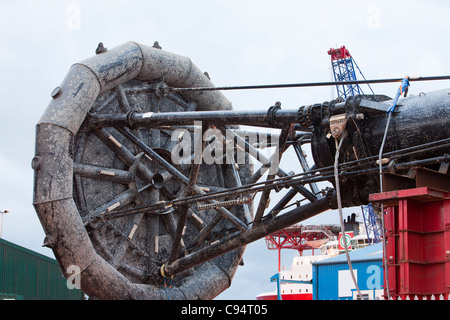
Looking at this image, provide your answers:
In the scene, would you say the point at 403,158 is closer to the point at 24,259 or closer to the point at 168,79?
the point at 168,79

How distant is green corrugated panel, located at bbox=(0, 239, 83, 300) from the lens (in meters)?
15.5

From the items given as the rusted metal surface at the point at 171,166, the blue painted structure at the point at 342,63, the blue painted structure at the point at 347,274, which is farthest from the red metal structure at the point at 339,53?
the rusted metal surface at the point at 171,166

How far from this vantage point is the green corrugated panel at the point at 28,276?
15461 mm

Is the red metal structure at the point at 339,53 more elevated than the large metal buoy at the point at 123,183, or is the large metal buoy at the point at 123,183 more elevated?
the red metal structure at the point at 339,53

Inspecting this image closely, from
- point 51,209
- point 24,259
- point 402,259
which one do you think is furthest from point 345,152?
point 24,259

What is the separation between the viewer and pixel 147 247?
1275 cm

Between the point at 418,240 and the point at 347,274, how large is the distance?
25523mm

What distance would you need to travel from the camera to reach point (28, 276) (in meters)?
16.5

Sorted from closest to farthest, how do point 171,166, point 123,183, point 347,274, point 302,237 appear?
point 171,166 < point 123,183 < point 347,274 < point 302,237

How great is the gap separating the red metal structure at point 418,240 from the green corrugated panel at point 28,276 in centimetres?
A: 1070

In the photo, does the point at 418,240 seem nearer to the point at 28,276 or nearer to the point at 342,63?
the point at 28,276

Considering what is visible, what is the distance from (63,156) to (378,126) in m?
5.06

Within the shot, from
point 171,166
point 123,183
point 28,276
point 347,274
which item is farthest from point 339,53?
point 171,166

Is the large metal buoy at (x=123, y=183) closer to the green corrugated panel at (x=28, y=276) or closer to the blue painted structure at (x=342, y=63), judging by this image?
the green corrugated panel at (x=28, y=276)
